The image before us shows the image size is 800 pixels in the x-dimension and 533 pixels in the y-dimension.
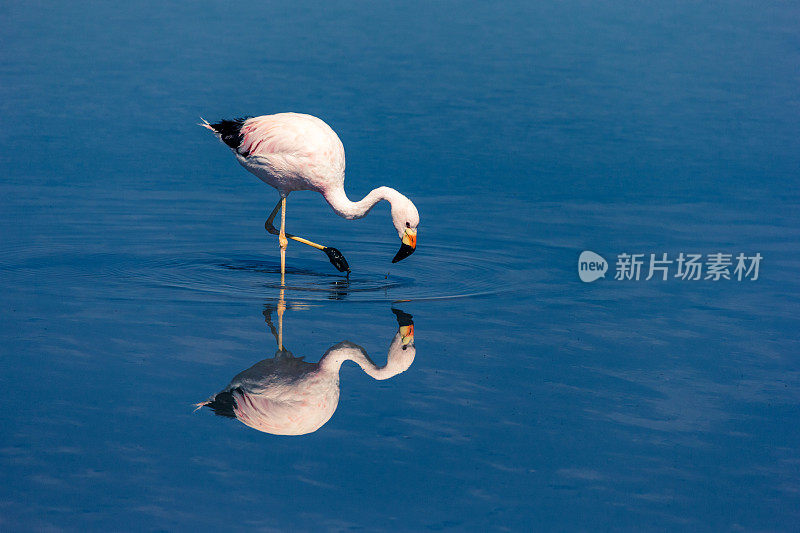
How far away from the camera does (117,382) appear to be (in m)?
8.04

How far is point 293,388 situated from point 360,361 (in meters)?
0.85

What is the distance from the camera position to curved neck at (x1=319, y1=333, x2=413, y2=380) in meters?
8.41

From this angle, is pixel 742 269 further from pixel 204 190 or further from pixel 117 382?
pixel 204 190

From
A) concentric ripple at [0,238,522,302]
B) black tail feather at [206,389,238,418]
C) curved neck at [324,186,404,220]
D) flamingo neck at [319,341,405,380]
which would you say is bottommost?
black tail feather at [206,389,238,418]

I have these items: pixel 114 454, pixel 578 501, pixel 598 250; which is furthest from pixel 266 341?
pixel 598 250

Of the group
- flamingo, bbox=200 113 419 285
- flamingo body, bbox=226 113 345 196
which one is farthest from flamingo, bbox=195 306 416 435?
flamingo body, bbox=226 113 345 196

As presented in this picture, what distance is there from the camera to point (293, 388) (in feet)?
25.9

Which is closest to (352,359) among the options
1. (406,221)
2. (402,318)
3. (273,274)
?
(402,318)

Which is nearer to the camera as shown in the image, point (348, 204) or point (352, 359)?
point (352, 359)

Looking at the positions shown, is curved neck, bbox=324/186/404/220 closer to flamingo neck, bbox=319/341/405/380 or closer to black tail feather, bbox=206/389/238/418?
flamingo neck, bbox=319/341/405/380

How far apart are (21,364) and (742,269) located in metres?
7.74

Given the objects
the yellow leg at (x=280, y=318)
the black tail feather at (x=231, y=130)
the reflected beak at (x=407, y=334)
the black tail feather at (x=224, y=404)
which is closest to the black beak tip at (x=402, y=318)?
the reflected beak at (x=407, y=334)

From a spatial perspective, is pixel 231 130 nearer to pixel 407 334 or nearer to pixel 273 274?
pixel 273 274

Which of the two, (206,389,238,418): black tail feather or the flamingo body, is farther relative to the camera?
the flamingo body
